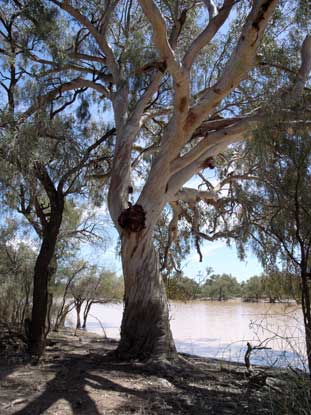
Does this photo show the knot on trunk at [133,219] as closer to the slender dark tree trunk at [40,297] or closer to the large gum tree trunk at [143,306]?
the large gum tree trunk at [143,306]

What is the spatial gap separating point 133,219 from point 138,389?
2008 millimetres

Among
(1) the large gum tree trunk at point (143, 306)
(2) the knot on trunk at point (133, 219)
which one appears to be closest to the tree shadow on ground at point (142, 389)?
(1) the large gum tree trunk at point (143, 306)

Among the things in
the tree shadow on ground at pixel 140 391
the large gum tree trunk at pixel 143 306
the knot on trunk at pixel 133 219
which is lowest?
the tree shadow on ground at pixel 140 391

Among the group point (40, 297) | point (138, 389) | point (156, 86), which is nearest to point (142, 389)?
point (138, 389)

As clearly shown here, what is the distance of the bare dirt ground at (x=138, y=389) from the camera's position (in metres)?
3.10

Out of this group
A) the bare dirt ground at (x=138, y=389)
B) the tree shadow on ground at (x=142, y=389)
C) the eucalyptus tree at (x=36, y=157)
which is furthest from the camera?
the eucalyptus tree at (x=36, y=157)

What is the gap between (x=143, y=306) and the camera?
17.3 ft

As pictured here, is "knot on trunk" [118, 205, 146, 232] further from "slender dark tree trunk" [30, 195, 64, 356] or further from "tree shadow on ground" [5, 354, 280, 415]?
"tree shadow on ground" [5, 354, 280, 415]

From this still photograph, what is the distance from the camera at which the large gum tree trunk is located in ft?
16.8

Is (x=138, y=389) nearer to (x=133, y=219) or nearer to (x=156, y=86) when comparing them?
(x=133, y=219)

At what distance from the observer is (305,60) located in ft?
17.5

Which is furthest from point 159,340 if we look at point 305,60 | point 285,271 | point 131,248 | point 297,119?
point 305,60

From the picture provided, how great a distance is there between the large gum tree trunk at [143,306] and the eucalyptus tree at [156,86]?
12 millimetres

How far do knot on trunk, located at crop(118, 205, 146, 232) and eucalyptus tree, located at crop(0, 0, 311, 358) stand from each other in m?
0.01
